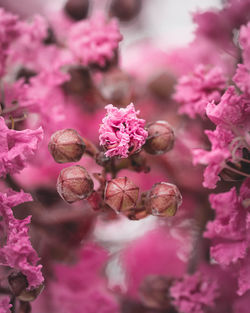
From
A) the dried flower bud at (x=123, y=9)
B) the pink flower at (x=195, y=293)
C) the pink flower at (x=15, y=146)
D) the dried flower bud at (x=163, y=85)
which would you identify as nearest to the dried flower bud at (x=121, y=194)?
the pink flower at (x=15, y=146)

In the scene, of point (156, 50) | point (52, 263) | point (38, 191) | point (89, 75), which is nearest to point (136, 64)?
point (156, 50)

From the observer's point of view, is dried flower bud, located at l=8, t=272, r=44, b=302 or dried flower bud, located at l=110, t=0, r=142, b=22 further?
dried flower bud, located at l=110, t=0, r=142, b=22

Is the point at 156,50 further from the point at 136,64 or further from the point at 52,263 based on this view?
the point at 52,263

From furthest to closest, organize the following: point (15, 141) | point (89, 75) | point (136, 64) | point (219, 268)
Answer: point (136, 64) → point (89, 75) → point (219, 268) → point (15, 141)

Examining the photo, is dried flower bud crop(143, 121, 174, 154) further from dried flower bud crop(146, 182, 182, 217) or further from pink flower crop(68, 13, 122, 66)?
pink flower crop(68, 13, 122, 66)

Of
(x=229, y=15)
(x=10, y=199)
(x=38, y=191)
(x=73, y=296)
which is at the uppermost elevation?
(x=229, y=15)

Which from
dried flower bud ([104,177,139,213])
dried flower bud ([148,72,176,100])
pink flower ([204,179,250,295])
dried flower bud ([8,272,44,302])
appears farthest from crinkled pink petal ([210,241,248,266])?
dried flower bud ([148,72,176,100])

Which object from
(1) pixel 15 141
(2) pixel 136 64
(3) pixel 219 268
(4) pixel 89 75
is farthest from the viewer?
(2) pixel 136 64
